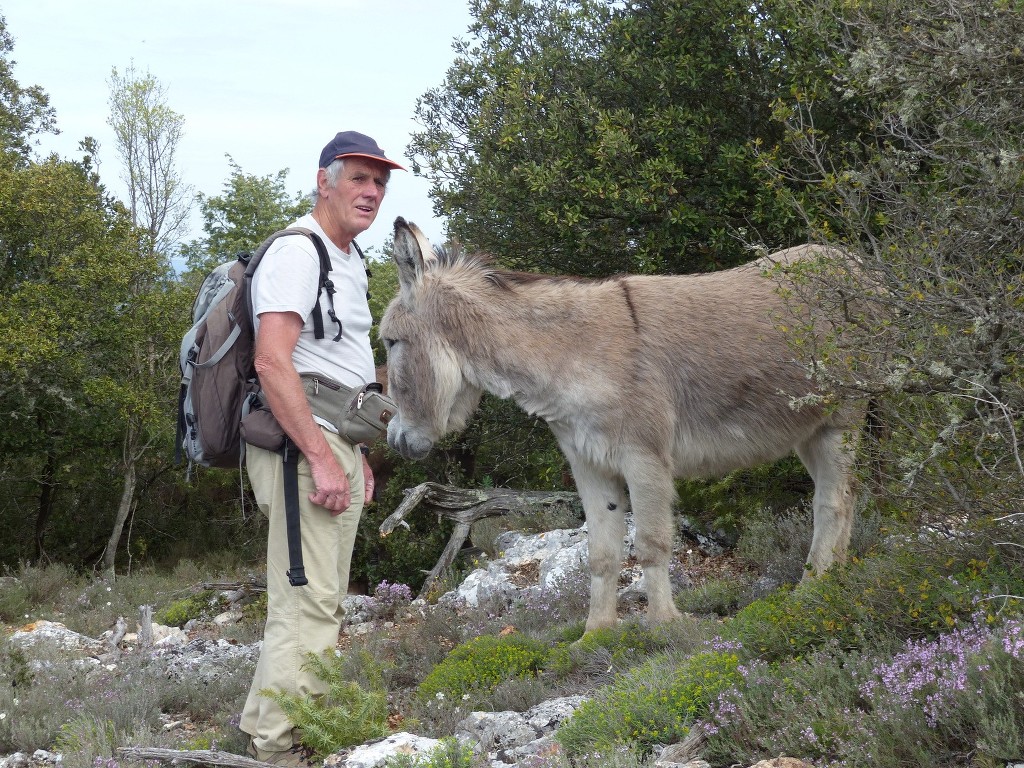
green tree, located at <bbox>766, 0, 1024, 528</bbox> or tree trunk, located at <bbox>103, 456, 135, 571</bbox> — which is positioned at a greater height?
green tree, located at <bbox>766, 0, 1024, 528</bbox>

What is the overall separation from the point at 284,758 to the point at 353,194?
2536 mm

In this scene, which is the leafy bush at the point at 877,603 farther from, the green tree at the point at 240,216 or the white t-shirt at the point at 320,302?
the green tree at the point at 240,216

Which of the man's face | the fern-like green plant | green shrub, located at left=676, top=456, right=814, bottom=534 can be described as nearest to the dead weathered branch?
green shrub, located at left=676, top=456, right=814, bottom=534

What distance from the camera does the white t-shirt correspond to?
3840 mm

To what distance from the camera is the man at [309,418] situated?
12.5 ft

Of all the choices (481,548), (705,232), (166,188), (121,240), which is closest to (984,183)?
(705,232)

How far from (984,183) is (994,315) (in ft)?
2.55

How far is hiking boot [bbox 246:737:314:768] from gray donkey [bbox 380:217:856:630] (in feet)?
5.94

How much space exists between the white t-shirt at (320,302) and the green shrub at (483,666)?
75.3 inches

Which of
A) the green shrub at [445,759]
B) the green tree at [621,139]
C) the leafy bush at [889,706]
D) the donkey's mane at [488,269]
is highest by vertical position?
the green tree at [621,139]

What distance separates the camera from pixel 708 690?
373 centimetres

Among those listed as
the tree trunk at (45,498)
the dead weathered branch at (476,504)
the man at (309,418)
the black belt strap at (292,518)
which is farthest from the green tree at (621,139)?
the tree trunk at (45,498)

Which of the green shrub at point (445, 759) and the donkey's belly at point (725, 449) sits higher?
the donkey's belly at point (725, 449)

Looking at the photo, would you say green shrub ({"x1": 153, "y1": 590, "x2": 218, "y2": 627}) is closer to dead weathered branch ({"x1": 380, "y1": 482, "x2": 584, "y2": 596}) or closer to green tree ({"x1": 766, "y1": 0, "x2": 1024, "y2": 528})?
dead weathered branch ({"x1": 380, "y1": 482, "x2": 584, "y2": 596})
